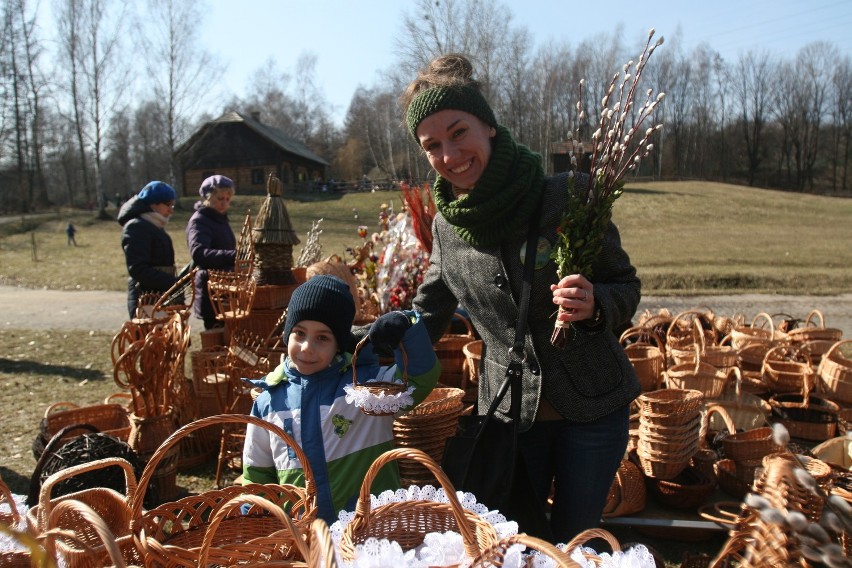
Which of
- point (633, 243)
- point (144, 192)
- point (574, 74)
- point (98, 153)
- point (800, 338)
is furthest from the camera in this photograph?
point (98, 153)

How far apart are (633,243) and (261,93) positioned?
4563 centimetres

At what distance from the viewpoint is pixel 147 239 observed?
16.9ft

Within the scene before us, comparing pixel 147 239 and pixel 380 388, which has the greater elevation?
pixel 147 239

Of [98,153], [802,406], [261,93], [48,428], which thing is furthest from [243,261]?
[261,93]

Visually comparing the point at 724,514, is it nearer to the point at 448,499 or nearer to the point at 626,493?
the point at 626,493

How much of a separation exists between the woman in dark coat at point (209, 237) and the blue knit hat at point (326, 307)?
2.94m

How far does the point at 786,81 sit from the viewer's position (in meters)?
57.2

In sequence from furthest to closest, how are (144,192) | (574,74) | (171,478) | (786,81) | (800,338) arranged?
1. (786,81)
2. (574,74)
3. (800,338)
4. (144,192)
5. (171,478)

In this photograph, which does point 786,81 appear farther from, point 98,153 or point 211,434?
point 211,434

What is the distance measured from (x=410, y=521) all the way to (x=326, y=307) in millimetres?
877

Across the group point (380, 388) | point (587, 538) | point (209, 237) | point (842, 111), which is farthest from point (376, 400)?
point (842, 111)

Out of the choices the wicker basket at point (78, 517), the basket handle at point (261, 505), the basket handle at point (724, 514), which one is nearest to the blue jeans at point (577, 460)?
the basket handle at point (724, 514)

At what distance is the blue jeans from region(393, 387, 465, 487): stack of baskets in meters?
1.37

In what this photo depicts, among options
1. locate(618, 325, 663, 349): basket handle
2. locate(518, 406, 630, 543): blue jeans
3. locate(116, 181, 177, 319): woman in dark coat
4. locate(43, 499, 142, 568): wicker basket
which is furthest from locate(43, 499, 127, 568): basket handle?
locate(618, 325, 663, 349): basket handle
